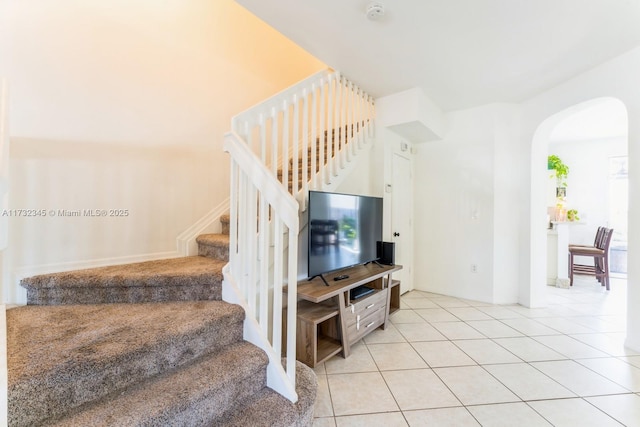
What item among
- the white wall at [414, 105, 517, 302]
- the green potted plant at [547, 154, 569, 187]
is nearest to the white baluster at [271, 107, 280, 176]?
the white wall at [414, 105, 517, 302]

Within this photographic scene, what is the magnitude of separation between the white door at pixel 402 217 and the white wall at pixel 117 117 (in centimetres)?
211

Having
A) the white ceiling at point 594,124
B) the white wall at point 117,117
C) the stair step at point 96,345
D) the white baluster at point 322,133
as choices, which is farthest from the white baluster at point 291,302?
the white ceiling at point 594,124

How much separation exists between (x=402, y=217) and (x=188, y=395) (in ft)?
10.5

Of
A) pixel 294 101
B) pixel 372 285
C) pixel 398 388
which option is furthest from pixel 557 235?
pixel 294 101

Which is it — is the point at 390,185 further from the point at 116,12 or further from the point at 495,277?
the point at 116,12

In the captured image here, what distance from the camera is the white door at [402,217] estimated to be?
349cm

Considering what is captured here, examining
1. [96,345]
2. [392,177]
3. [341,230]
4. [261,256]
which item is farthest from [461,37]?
[96,345]

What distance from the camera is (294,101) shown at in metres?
2.20

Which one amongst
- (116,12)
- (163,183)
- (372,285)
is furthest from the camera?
(372,285)

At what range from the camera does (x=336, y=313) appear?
6.56 ft

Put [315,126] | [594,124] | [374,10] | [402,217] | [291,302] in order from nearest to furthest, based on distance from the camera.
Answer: [291,302] < [374,10] < [315,126] < [402,217] < [594,124]

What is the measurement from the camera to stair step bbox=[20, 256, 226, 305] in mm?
1623

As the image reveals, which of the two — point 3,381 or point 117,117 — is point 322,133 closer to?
point 117,117

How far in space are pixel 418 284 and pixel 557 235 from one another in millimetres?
2478
